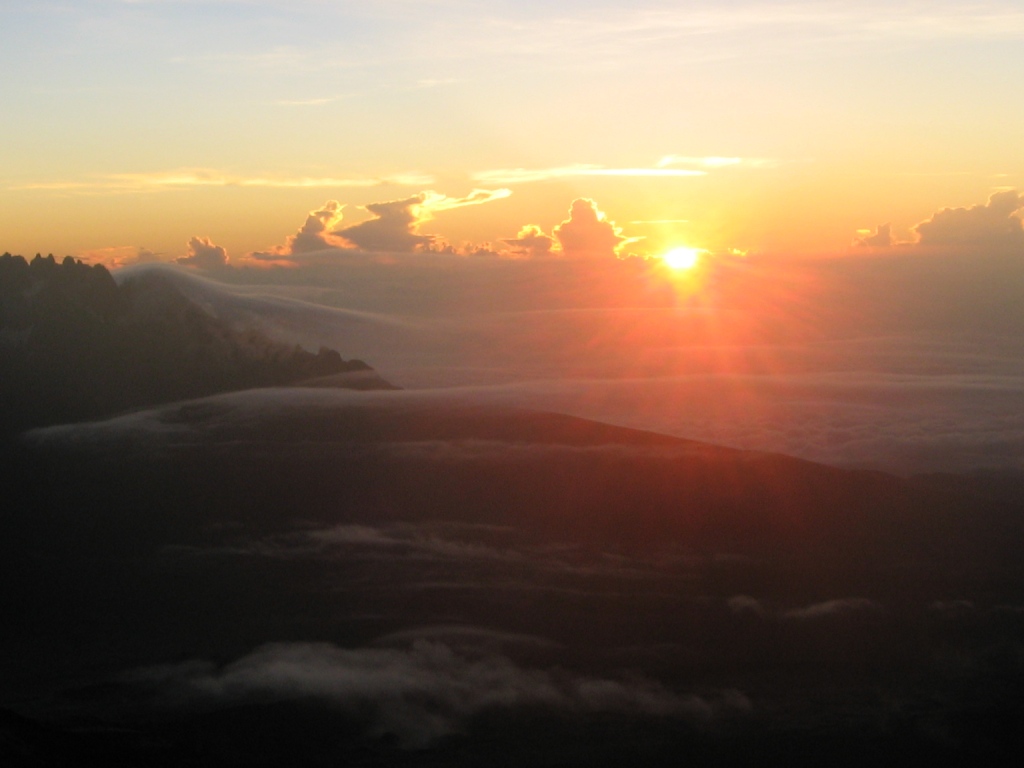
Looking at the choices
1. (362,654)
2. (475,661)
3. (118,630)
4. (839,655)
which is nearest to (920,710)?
(839,655)

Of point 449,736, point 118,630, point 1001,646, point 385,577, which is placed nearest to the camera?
point 449,736

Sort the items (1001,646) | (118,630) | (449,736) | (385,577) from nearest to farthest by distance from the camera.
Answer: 1. (449,736)
2. (118,630)
3. (1001,646)
4. (385,577)

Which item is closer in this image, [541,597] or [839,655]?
[839,655]

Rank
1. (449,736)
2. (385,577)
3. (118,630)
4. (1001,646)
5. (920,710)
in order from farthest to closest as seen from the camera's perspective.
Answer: (385,577) → (1001,646) → (118,630) → (920,710) → (449,736)

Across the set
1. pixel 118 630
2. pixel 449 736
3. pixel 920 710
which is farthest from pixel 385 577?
pixel 920 710

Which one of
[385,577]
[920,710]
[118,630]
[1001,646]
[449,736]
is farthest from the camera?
[385,577]

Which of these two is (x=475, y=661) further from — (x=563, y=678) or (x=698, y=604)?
(x=698, y=604)

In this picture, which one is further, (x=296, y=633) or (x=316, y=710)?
(x=296, y=633)

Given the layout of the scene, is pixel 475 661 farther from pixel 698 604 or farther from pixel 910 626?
pixel 910 626
